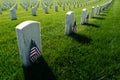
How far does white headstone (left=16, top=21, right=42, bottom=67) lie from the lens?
3.79 metres

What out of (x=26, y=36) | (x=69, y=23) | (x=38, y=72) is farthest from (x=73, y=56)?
(x=69, y=23)

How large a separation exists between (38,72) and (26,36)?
3.38 ft

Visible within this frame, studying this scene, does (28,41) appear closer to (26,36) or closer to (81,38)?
(26,36)

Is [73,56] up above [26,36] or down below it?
below

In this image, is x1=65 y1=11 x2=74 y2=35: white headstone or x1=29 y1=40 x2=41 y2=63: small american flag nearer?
x1=29 y1=40 x2=41 y2=63: small american flag

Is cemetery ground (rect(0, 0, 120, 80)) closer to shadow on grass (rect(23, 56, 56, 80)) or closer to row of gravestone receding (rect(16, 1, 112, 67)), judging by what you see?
shadow on grass (rect(23, 56, 56, 80))

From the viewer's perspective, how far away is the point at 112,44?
6094 mm

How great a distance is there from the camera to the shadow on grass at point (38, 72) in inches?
153

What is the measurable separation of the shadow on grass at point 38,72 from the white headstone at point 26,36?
202mm

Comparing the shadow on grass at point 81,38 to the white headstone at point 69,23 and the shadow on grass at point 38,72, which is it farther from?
the shadow on grass at point 38,72

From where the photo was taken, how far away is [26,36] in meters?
3.91

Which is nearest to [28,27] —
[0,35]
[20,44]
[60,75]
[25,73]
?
[20,44]

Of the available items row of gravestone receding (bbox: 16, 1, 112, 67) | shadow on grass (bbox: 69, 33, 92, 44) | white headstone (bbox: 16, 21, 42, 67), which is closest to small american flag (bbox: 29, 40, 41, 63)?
row of gravestone receding (bbox: 16, 1, 112, 67)

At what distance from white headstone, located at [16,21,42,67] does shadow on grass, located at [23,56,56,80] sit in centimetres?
20
